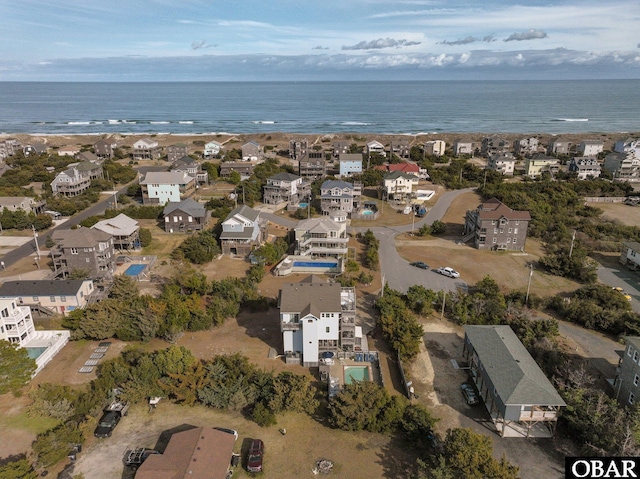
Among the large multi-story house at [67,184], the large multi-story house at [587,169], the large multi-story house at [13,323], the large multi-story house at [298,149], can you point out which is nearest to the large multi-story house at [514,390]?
the large multi-story house at [13,323]

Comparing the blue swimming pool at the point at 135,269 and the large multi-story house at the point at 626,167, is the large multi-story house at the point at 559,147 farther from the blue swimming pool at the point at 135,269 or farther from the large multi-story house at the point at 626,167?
the blue swimming pool at the point at 135,269

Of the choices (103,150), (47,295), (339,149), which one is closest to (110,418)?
(47,295)

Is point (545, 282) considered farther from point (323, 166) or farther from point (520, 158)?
point (520, 158)

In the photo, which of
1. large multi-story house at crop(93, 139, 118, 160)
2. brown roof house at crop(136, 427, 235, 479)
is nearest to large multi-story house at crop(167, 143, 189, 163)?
large multi-story house at crop(93, 139, 118, 160)

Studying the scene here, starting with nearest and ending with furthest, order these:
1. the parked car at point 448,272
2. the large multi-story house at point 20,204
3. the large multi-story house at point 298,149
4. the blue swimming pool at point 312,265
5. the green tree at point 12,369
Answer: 1. the green tree at point 12,369
2. the parked car at point 448,272
3. the blue swimming pool at point 312,265
4. the large multi-story house at point 20,204
5. the large multi-story house at point 298,149

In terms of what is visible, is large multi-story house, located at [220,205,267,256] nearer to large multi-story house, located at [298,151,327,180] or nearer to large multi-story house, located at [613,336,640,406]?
large multi-story house, located at [613,336,640,406]

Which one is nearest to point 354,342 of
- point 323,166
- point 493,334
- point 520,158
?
point 493,334
